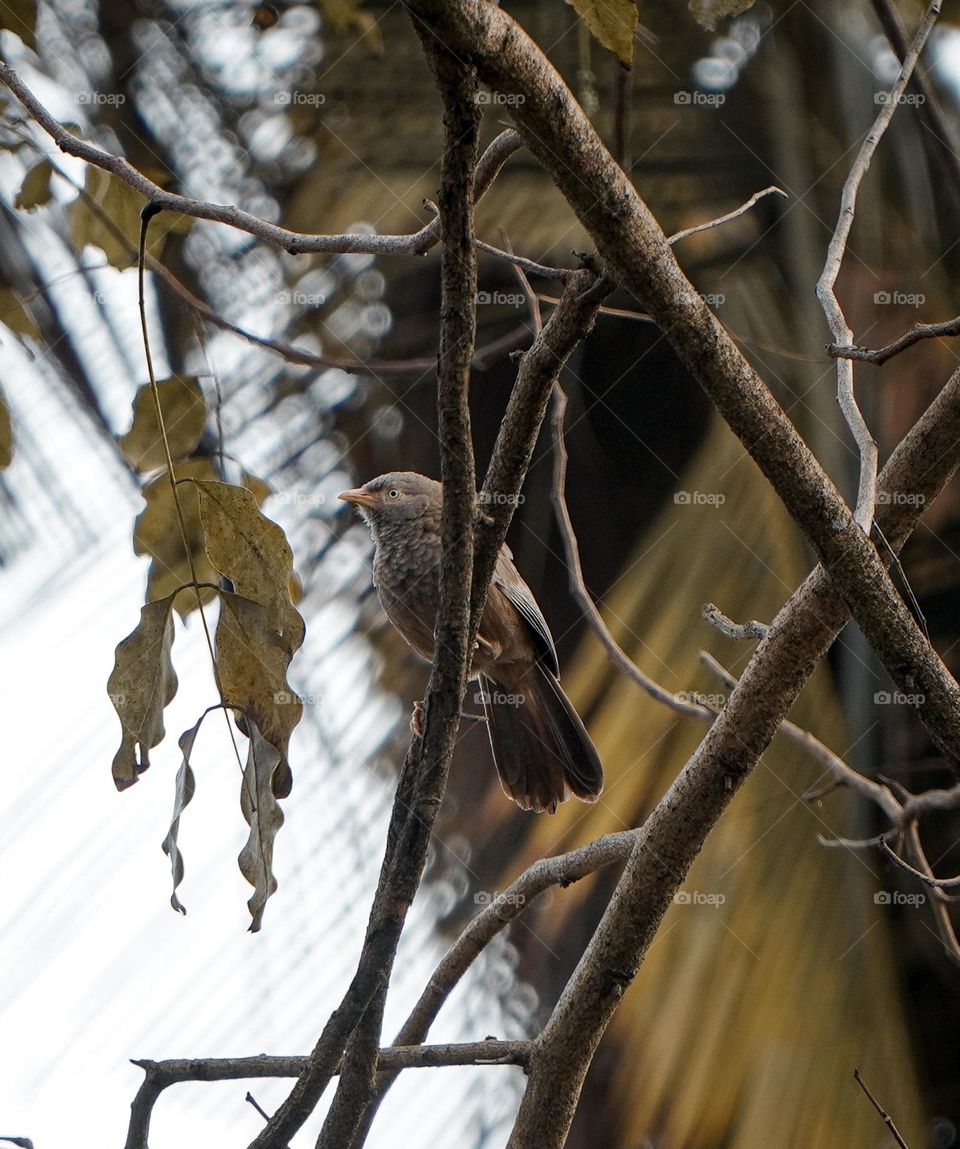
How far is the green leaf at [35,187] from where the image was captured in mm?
2199

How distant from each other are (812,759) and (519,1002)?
2.99 feet

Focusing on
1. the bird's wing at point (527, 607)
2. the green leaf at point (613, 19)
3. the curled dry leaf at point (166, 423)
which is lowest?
the curled dry leaf at point (166, 423)

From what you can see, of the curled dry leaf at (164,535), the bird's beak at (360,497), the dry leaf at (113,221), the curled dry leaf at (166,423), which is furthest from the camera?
the bird's beak at (360,497)

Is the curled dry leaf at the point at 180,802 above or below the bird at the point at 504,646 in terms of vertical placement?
below

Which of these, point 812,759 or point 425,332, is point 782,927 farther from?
point 425,332

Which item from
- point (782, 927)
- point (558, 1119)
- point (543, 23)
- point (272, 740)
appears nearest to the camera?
point (272, 740)

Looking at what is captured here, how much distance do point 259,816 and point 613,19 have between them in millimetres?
1010

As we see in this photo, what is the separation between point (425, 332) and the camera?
303 centimetres

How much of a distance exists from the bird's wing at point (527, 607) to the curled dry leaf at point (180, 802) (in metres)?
1.27

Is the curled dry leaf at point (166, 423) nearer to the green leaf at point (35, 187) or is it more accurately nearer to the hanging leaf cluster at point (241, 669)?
the hanging leaf cluster at point (241, 669)

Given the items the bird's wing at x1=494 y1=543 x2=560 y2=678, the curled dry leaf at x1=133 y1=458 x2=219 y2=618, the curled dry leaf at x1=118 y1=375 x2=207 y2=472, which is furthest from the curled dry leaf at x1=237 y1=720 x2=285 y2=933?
the bird's wing at x1=494 y1=543 x2=560 y2=678

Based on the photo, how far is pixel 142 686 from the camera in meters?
1.50

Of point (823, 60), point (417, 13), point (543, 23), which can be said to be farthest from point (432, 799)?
point (823, 60)

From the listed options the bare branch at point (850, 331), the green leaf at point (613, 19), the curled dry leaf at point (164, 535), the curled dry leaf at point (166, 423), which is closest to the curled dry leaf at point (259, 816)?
the curled dry leaf at point (164, 535)
